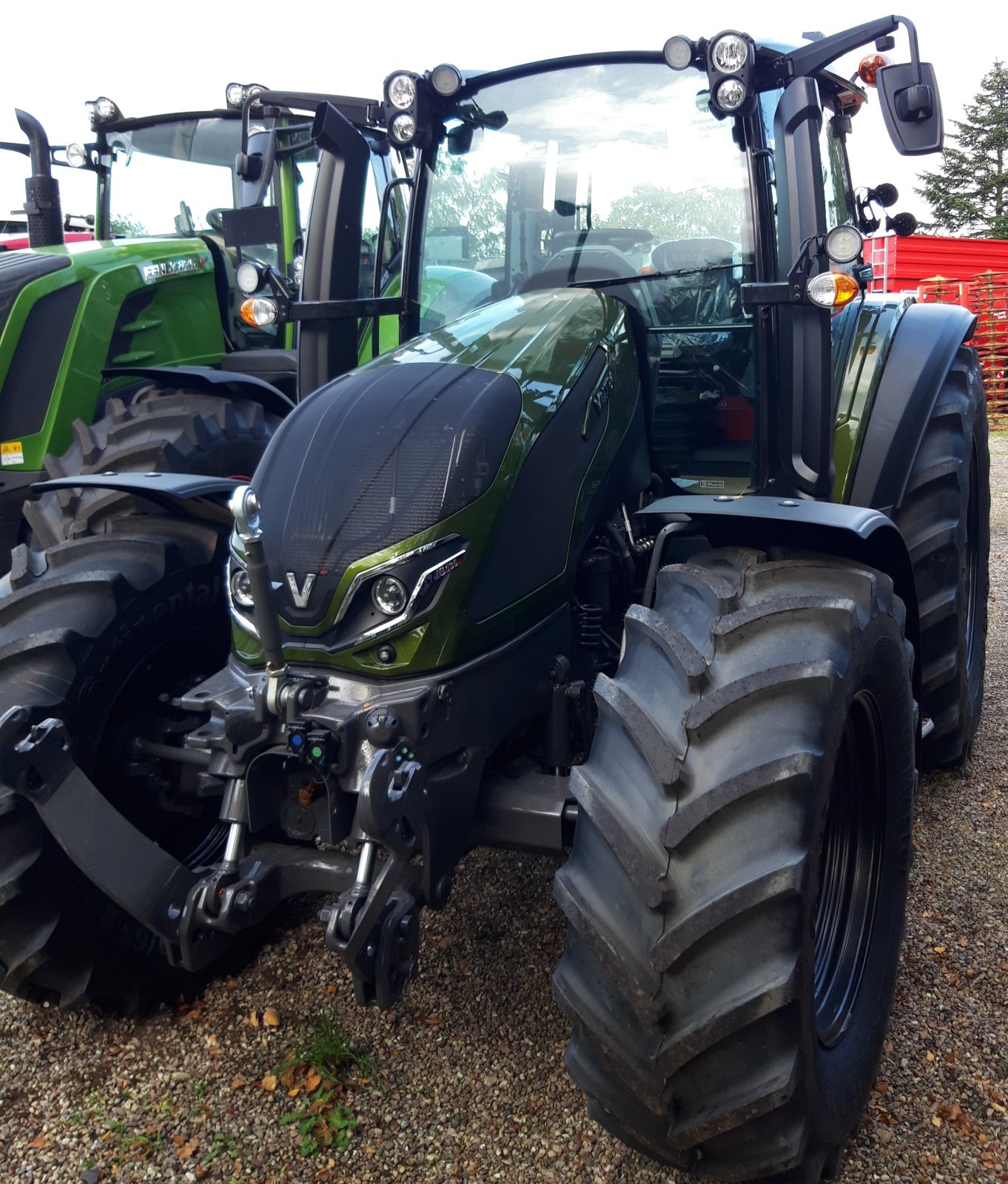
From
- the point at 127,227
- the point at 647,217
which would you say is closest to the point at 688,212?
the point at 647,217

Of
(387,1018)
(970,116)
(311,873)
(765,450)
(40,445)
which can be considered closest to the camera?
(311,873)

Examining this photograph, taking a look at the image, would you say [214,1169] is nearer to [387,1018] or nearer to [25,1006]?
[387,1018]

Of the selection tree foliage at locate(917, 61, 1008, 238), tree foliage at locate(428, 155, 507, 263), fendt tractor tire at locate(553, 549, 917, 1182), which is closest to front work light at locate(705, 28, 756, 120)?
tree foliage at locate(428, 155, 507, 263)

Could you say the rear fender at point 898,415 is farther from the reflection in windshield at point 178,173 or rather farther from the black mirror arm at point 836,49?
the reflection in windshield at point 178,173

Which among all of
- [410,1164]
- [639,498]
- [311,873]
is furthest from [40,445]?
[410,1164]

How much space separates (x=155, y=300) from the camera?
→ 16.5 feet

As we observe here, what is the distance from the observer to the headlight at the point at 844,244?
8.13ft

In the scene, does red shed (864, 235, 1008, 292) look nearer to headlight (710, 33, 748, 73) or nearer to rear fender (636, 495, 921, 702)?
headlight (710, 33, 748, 73)

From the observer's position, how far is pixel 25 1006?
2.80 metres

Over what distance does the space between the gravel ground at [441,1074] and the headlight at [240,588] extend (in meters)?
1.09

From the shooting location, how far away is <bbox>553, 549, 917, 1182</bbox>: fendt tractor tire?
1.75m

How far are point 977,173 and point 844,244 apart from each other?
109ft

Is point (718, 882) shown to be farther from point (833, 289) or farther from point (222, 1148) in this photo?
point (833, 289)

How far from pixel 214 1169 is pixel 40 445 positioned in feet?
10.9
